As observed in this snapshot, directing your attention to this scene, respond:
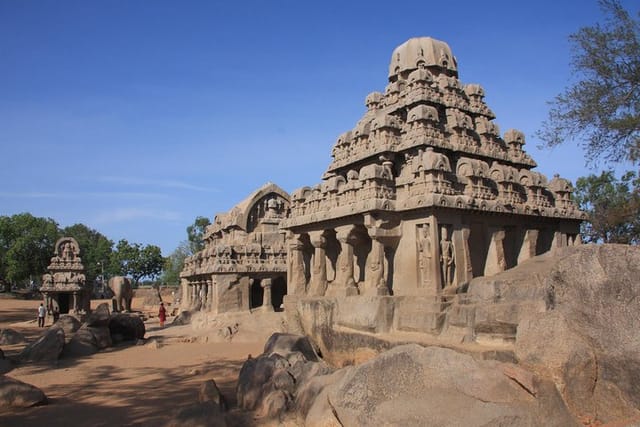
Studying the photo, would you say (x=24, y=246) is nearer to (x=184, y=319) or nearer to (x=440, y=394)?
(x=184, y=319)

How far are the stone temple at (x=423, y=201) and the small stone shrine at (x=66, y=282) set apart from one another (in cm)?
1716

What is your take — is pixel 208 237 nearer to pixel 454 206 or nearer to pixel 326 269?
pixel 326 269

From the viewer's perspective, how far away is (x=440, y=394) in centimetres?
593

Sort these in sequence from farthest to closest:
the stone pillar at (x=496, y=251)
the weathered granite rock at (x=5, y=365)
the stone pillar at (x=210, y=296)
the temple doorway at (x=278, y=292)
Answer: the temple doorway at (x=278, y=292), the stone pillar at (x=210, y=296), the stone pillar at (x=496, y=251), the weathered granite rock at (x=5, y=365)

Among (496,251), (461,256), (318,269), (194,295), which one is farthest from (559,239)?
(194,295)

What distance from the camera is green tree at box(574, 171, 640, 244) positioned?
2638 centimetres

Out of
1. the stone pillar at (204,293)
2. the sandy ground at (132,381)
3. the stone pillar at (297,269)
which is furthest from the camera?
the stone pillar at (204,293)

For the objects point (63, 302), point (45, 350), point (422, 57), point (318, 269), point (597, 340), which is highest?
point (422, 57)

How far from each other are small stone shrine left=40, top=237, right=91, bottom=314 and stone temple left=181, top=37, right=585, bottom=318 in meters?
17.2

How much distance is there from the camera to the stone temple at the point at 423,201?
12383 millimetres

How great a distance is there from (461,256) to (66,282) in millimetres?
24391

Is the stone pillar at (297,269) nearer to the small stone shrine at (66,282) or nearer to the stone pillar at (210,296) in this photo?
the stone pillar at (210,296)

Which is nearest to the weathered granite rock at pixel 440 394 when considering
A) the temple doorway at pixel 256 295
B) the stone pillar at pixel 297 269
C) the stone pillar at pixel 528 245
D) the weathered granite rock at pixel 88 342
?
the stone pillar at pixel 528 245

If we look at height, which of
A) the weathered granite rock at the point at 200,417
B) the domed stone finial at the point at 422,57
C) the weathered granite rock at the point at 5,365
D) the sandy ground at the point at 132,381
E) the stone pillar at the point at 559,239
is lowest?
the sandy ground at the point at 132,381
